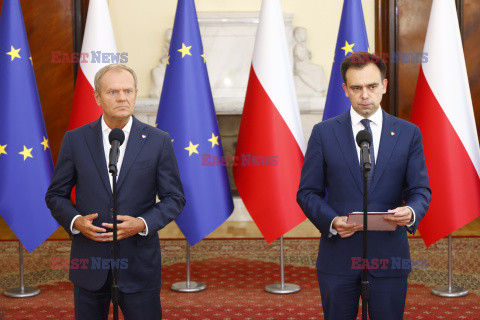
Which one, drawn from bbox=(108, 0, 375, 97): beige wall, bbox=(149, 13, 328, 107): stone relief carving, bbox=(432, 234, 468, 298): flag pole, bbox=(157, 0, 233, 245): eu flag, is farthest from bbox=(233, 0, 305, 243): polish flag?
bbox=(108, 0, 375, 97): beige wall

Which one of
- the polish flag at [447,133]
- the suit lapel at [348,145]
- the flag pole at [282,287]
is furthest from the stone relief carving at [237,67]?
the suit lapel at [348,145]

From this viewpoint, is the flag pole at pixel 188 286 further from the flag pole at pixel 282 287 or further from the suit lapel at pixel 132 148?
the suit lapel at pixel 132 148

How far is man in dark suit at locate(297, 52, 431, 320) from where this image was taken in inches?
94.6

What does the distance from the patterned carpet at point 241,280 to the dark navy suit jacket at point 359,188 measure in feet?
5.75

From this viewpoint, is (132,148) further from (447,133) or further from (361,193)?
(447,133)

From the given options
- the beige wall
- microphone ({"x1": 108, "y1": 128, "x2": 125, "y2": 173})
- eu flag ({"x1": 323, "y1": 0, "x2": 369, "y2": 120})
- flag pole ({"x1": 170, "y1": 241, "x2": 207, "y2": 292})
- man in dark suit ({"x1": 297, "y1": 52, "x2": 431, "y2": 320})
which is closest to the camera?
microphone ({"x1": 108, "y1": 128, "x2": 125, "y2": 173})

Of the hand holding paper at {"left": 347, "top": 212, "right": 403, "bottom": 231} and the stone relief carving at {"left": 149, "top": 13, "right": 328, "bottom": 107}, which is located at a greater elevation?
the stone relief carving at {"left": 149, "top": 13, "right": 328, "bottom": 107}

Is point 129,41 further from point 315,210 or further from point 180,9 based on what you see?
point 315,210

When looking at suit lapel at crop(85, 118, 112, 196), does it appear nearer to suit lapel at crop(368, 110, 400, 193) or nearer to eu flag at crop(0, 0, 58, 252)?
suit lapel at crop(368, 110, 400, 193)

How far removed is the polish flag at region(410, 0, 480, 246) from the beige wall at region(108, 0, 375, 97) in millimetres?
4355

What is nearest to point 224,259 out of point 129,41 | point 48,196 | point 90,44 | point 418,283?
point 418,283

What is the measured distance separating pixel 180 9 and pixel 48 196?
243cm

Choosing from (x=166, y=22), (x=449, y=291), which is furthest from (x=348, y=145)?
(x=166, y=22)

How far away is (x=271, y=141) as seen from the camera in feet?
15.1
